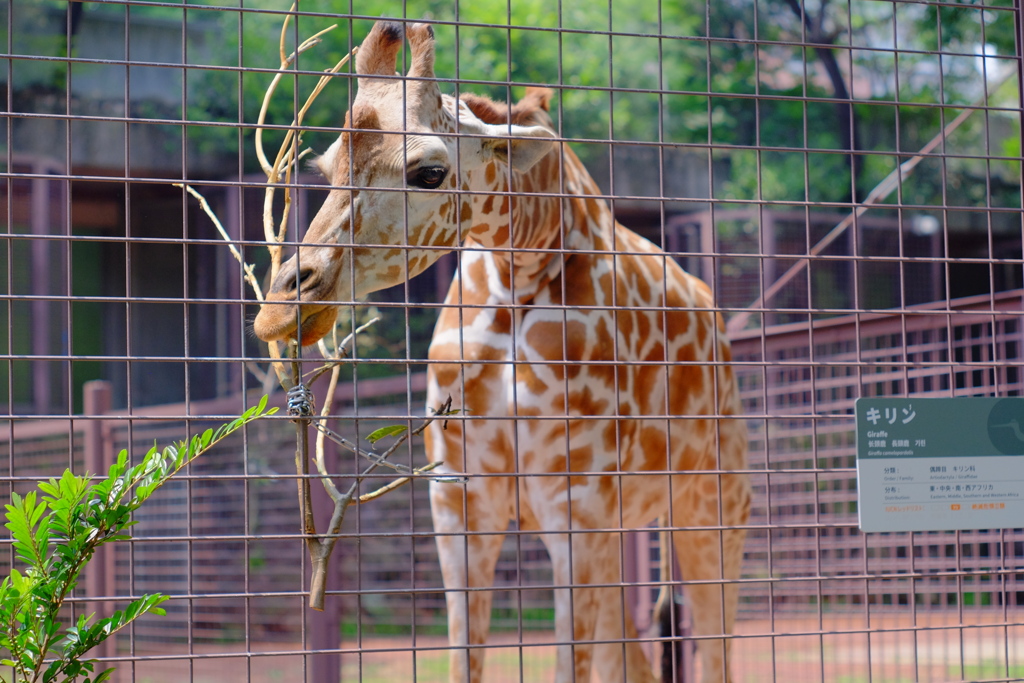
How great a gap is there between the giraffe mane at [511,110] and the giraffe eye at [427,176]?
0.40 metres

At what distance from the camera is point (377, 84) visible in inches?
71.7

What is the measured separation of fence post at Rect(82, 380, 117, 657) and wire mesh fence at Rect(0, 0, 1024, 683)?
0.02 metres

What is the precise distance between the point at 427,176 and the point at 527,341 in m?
0.57

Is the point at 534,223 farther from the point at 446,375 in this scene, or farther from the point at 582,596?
the point at 582,596

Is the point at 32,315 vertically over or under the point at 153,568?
over

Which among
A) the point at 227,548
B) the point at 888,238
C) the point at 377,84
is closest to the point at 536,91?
the point at 377,84

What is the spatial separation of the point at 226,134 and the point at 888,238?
16.7 ft

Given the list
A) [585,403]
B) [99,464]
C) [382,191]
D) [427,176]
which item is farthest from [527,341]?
[99,464]

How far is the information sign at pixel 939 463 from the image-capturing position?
5.53ft

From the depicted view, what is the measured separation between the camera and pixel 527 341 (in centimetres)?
223

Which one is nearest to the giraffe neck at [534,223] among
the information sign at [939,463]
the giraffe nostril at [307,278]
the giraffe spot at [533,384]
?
the giraffe spot at [533,384]

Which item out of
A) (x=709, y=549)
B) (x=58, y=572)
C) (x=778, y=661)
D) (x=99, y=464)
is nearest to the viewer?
(x=58, y=572)

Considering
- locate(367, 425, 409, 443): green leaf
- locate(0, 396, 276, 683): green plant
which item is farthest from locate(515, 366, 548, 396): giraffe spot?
locate(0, 396, 276, 683): green plant

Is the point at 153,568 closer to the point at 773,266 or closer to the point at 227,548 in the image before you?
the point at 227,548
